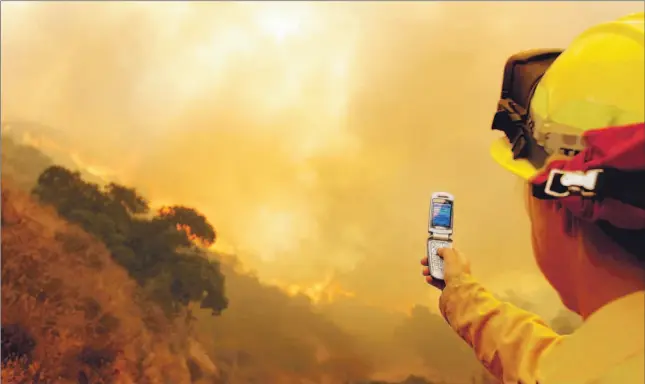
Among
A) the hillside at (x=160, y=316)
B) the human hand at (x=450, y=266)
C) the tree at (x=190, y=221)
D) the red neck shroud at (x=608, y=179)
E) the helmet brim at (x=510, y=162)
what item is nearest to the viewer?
the red neck shroud at (x=608, y=179)

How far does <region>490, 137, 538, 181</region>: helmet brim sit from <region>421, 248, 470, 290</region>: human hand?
254 millimetres

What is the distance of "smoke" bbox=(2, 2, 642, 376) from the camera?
175 centimetres

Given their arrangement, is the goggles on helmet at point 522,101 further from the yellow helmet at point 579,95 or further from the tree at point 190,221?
the tree at point 190,221

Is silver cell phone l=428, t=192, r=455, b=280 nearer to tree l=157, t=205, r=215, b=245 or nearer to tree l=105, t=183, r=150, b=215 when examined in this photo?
tree l=157, t=205, r=215, b=245

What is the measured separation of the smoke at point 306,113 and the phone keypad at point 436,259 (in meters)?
0.20

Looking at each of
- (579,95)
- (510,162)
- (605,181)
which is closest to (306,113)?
(510,162)

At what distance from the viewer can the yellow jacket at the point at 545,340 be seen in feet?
3.63

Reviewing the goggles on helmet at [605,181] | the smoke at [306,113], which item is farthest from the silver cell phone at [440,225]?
the goggles on helmet at [605,181]

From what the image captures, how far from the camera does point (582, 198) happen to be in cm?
108

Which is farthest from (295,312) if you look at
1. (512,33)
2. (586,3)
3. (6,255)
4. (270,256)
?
(586,3)

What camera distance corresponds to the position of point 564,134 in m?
1.13

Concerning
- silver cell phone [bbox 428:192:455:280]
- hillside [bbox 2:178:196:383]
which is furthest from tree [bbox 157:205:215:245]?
silver cell phone [bbox 428:192:455:280]

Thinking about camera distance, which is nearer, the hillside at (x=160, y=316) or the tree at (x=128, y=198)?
the hillside at (x=160, y=316)

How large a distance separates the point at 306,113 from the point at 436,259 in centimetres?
61
